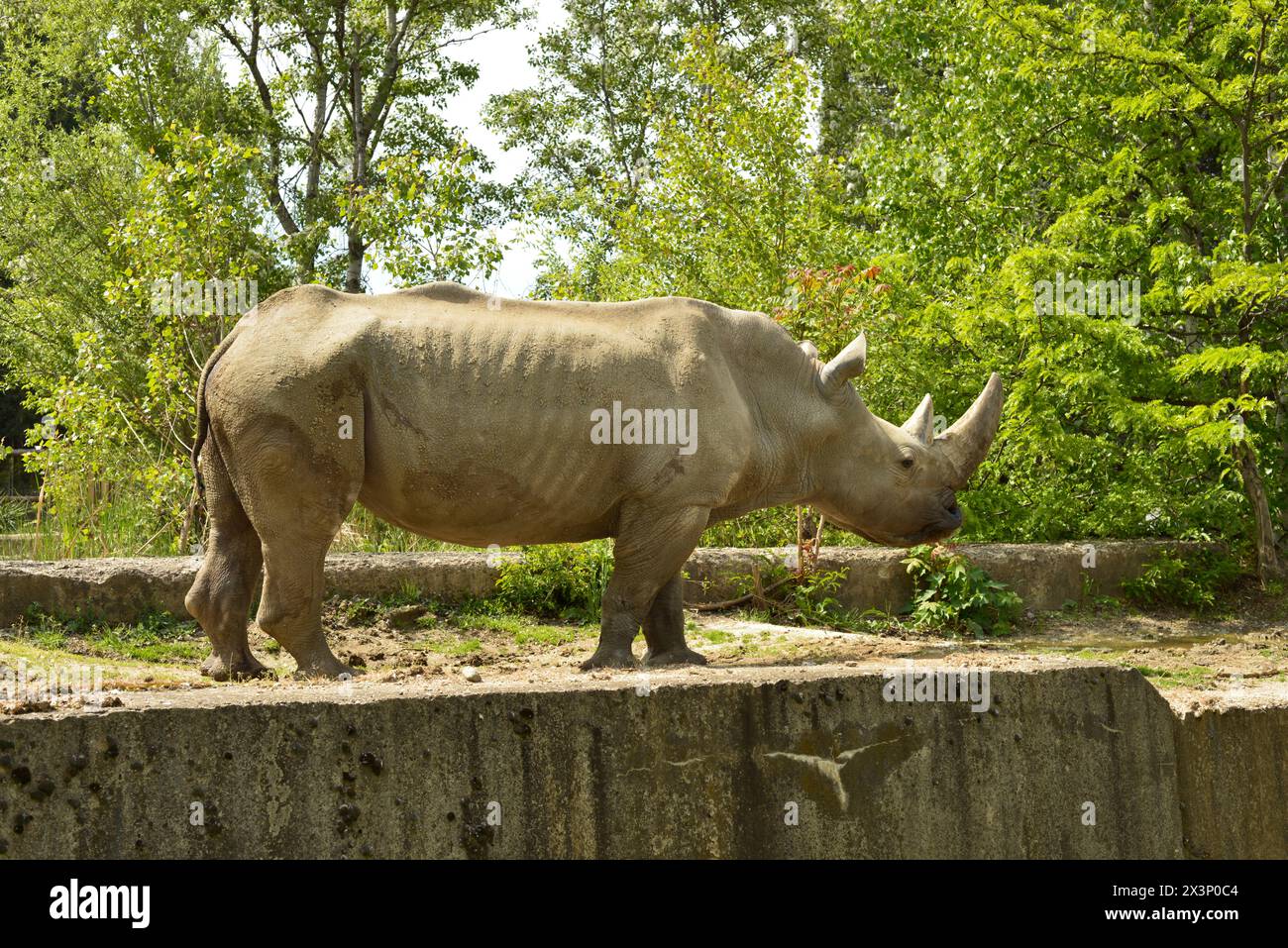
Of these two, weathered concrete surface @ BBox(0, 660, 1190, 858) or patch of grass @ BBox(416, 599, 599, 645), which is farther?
patch of grass @ BBox(416, 599, 599, 645)

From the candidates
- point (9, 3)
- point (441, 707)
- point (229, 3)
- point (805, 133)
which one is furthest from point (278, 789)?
point (9, 3)

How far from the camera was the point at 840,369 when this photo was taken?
7785 millimetres

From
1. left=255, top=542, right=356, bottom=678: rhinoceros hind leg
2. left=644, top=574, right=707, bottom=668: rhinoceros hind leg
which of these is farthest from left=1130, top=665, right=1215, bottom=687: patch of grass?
left=255, top=542, right=356, bottom=678: rhinoceros hind leg

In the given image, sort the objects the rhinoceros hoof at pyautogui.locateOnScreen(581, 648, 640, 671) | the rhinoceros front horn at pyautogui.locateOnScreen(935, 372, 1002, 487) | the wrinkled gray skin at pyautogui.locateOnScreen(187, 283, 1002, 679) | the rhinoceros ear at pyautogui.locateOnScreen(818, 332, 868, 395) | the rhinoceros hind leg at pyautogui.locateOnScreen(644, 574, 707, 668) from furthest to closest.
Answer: the rhinoceros front horn at pyautogui.locateOnScreen(935, 372, 1002, 487) < the rhinoceros ear at pyautogui.locateOnScreen(818, 332, 868, 395) < the rhinoceros hind leg at pyautogui.locateOnScreen(644, 574, 707, 668) < the rhinoceros hoof at pyautogui.locateOnScreen(581, 648, 640, 671) < the wrinkled gray skin at pyautogui.locateOnScreen(187, 283, 1002, 679)

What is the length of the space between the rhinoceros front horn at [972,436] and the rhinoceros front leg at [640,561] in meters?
1.79

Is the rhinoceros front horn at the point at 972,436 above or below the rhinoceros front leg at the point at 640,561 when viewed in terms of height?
above

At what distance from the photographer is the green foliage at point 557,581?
32.6ft

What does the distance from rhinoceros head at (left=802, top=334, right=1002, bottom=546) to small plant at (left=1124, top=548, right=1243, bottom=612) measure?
14.3 ft

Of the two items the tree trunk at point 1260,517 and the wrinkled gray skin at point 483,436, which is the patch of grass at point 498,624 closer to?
the wrinkled gray skin at point 483,436

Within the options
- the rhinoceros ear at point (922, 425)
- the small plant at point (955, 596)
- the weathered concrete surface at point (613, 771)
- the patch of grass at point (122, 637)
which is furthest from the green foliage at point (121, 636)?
the small plant at point (955, 596)

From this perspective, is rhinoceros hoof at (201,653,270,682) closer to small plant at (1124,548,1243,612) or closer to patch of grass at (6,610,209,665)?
patch of grass at (6,610,209,665)

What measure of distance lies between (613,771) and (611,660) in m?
1.89

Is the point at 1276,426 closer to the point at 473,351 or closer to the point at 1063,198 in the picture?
the point at 1063,198

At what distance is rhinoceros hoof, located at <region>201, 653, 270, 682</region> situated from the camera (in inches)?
277
